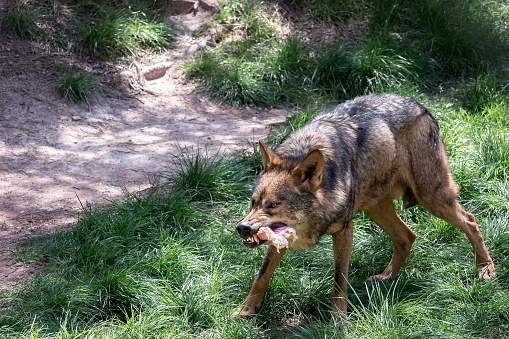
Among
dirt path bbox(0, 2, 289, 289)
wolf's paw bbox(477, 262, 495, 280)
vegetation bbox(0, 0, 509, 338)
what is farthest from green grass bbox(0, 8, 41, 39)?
wolf's paw bbox(477, 262, 495, 280)

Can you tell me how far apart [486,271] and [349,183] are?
5.61 ft

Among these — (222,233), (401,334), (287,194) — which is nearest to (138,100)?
(222,233)

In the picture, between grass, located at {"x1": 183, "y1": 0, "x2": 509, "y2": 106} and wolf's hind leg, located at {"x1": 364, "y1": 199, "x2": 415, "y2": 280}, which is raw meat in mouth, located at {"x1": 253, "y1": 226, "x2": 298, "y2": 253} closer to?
wolf's hind leg, located at {"x1": 364, "y1": 199, "x2": 415, "y2": 280}

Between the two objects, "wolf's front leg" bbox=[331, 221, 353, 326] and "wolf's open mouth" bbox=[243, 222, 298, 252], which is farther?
"wolf's front leg" bbox=[331, 221, 353, 326]

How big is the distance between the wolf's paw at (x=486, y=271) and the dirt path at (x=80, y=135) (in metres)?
3.56

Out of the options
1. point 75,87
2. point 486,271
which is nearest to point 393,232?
point 486,271

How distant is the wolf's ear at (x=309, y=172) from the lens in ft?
12.4

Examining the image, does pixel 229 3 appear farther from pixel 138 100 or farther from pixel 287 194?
pixel 287 194

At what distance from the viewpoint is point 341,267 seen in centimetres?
424

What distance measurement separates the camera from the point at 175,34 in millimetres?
10328

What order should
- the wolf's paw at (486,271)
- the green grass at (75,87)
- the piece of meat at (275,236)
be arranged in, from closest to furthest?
the piece of meat at (275,236) < the wolf's paw at (486,271) < the green grass at (75,87)

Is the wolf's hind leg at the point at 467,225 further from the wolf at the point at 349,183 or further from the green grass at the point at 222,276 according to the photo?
the green grass at the point at 222,276

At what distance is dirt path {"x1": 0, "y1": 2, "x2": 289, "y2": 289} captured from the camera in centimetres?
593

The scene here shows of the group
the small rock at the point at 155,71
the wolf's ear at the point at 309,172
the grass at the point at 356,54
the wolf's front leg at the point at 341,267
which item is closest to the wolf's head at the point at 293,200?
the wolf's ear at the point at 309,172
